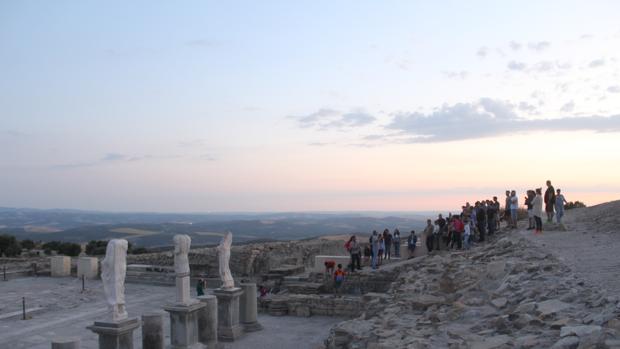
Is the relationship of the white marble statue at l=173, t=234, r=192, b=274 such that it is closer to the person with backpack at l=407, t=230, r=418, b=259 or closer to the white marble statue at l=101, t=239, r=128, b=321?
the white marble statue at l=101, t=239, r=128, b=321

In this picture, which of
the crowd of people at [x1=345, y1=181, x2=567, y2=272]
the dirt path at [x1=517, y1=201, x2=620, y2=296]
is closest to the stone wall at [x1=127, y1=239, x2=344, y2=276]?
the crowd of people at [x1=345, y1=181, x2=567, y2=272]

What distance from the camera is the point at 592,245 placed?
13.2 meters

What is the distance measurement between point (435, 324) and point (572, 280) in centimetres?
241

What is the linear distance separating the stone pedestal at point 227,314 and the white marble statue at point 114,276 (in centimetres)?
497

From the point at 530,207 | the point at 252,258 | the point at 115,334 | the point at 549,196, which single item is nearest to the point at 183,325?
the point at 115,334

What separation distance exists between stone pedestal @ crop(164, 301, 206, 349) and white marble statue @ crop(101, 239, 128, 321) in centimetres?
223

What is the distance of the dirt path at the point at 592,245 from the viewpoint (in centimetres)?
912

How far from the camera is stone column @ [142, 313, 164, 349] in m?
11.1

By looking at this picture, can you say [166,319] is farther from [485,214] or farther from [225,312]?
[485,214]

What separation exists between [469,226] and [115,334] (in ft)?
41.3

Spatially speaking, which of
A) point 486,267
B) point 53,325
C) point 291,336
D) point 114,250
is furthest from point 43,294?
point 486,267

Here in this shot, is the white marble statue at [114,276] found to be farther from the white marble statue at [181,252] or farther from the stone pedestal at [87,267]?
the stone pedestal at [87,267]

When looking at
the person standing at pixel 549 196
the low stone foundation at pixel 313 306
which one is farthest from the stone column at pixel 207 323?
the person standing at pixel 549 196

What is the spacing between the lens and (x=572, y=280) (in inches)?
349
